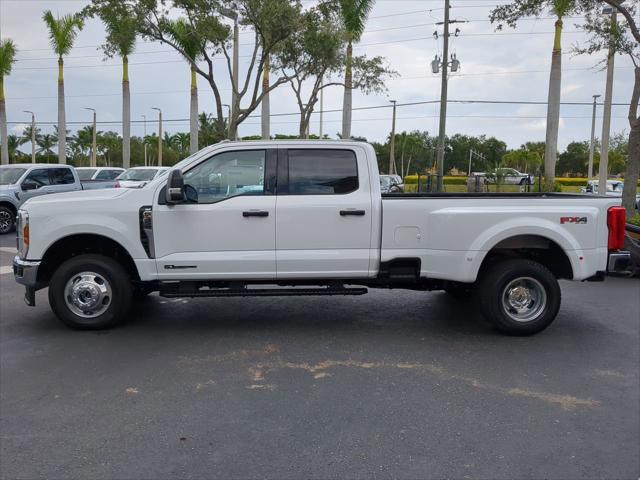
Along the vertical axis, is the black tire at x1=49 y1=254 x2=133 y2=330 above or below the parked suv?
below

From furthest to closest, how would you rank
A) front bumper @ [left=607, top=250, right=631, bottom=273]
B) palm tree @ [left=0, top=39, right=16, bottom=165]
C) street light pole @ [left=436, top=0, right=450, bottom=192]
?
palm tree @ [left=0, top=39, right=16, bottom=165] < street light pole @ [left=436, top=0, right=450, bottom=192] < front bumper @ [left=607, top=250, right=631, bottom=273]

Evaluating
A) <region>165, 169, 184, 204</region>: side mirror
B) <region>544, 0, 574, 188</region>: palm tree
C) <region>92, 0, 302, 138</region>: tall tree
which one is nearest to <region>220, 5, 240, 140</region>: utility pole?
<region>92, 0, 302, 138</region>: tall tree

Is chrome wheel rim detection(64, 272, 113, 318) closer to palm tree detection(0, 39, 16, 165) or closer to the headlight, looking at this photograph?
the headlight

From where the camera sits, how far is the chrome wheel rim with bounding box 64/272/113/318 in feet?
20.0

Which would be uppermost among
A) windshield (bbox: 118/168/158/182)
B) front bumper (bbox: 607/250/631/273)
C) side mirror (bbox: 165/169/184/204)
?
windshield (bbox: 118/168/158/182)

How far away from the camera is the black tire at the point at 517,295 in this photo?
607 centimetres

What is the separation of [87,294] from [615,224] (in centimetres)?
562

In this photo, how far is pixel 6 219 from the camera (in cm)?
1559

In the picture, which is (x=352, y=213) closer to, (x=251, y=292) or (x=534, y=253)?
(x=251, y=292)

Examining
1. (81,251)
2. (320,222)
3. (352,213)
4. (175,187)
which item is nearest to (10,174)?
(81,251)

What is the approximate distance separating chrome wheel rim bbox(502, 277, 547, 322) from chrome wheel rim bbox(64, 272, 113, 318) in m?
4.21

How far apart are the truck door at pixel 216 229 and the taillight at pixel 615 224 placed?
354 centimetres

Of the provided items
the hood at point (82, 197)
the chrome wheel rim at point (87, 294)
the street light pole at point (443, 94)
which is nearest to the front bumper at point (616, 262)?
the hood at point (82, 197)

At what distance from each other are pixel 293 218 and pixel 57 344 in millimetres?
2679
